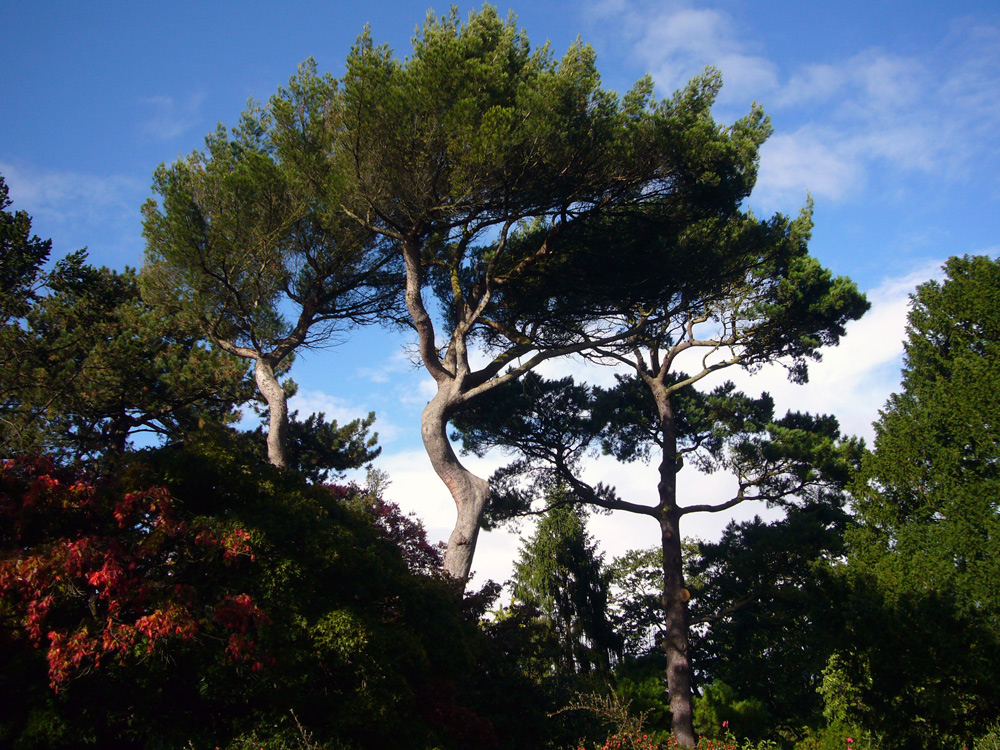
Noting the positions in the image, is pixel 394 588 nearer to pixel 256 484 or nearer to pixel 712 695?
pixel 256 484

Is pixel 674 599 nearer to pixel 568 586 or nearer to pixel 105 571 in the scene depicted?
pixel 568 586

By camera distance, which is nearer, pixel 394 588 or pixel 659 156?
pixel 394 588

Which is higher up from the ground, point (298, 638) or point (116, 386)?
point (116, 386)

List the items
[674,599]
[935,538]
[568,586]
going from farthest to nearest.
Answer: [568,586]
[674,599]
[935,538]

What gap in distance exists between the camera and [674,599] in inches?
591

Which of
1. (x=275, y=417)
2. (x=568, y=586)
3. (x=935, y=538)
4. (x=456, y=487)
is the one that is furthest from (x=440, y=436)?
(x=568, y=586)

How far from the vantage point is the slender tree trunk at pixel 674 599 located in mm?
14008

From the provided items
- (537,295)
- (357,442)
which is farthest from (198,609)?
(357,442)

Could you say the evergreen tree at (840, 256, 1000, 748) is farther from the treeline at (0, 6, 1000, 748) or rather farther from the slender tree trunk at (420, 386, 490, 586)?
the slender tree trunk at (420, 386, 490, 586)

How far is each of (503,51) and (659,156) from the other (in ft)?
9.43

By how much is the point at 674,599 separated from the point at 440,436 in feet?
25.5

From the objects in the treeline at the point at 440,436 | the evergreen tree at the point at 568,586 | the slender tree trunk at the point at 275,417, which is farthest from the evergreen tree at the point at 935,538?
the slender tree trunk at the point at 275,417

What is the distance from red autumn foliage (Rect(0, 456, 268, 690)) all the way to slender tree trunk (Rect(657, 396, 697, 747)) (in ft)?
36.5

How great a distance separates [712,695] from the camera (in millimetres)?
17422
